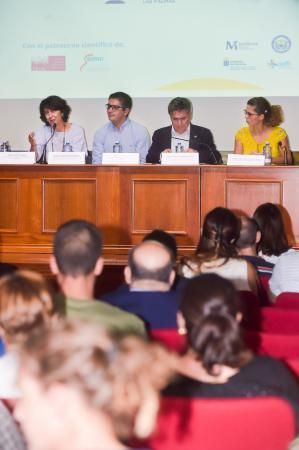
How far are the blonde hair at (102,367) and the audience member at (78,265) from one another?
110 cm

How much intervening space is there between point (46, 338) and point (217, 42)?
251 inches

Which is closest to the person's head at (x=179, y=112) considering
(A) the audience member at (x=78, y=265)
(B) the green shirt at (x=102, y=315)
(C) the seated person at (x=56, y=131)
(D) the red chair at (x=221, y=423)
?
(C) the seated person at (x=56, y=131)

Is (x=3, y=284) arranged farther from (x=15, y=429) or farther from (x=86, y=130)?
(x=86, y=130)

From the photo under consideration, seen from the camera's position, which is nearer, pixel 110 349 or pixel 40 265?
pixel 110 349

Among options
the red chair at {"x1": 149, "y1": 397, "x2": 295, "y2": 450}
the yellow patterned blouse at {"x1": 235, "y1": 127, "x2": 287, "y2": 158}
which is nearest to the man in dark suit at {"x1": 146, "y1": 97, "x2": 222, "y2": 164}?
the yellow patterned blouse at {"x1": 235, "y1": 127, "x2": 287, "y2": 158}

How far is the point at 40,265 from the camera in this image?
20.1ft

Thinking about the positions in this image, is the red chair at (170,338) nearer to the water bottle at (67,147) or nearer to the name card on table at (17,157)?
the name card on table at (17,157)

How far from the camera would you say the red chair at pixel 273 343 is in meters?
2.12

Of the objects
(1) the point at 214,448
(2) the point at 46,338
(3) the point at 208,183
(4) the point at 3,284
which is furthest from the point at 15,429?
(3) the point at 208,183

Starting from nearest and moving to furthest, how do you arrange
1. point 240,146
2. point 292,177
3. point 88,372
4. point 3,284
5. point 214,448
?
point 88,372
point 214,448
point 3,284
point 292,177
point 240,146

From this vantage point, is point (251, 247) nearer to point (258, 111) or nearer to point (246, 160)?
point (246, 160)

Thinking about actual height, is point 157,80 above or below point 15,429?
above

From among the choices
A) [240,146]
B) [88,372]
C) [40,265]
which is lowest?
[40,265]

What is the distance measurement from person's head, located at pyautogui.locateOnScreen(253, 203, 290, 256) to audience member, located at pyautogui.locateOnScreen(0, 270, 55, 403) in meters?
2.66
